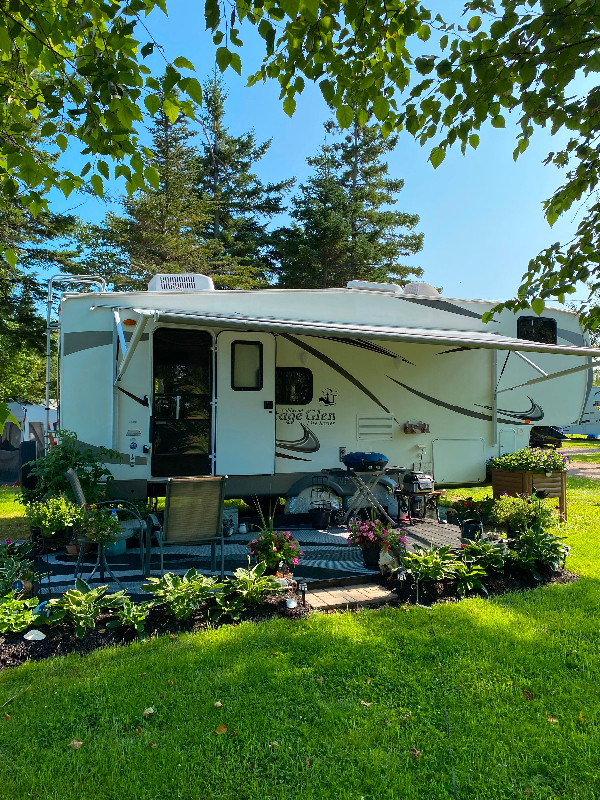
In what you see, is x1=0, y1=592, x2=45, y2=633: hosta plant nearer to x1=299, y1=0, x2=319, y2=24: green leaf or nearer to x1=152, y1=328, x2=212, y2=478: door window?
x1=152, y1=328, x2=212, y2=478: door window

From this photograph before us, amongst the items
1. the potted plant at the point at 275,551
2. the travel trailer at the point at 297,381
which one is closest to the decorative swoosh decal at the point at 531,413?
the travel trailer at the point at 297,381

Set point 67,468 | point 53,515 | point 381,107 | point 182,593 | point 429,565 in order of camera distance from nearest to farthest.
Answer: point 381,107, point 182,593, point 429,565, point 53,515, point 67,468

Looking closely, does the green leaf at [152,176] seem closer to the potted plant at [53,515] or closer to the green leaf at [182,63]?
the green leaf at [182,63]

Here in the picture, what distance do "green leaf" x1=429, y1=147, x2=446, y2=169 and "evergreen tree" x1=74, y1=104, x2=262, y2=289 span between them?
16.2 meters

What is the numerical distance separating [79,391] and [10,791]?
467cm

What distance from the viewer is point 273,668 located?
316cm

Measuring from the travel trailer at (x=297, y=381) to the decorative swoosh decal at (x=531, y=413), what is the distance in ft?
0.07

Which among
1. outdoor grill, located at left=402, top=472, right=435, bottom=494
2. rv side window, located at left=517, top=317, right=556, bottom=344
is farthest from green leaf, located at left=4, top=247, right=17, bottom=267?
rv side window, located at left=517, top=317, right=556, bottom=344

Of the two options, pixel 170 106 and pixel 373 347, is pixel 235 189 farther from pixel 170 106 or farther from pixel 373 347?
pixel 170 106

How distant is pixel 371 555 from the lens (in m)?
4.95

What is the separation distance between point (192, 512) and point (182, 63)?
340 centimetres

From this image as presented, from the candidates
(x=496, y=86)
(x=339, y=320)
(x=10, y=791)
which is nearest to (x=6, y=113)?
(x=496, y=86)

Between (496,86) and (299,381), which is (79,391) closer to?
(299,381)

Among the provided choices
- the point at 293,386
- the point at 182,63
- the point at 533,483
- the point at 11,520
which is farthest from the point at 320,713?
the point at 11,520
